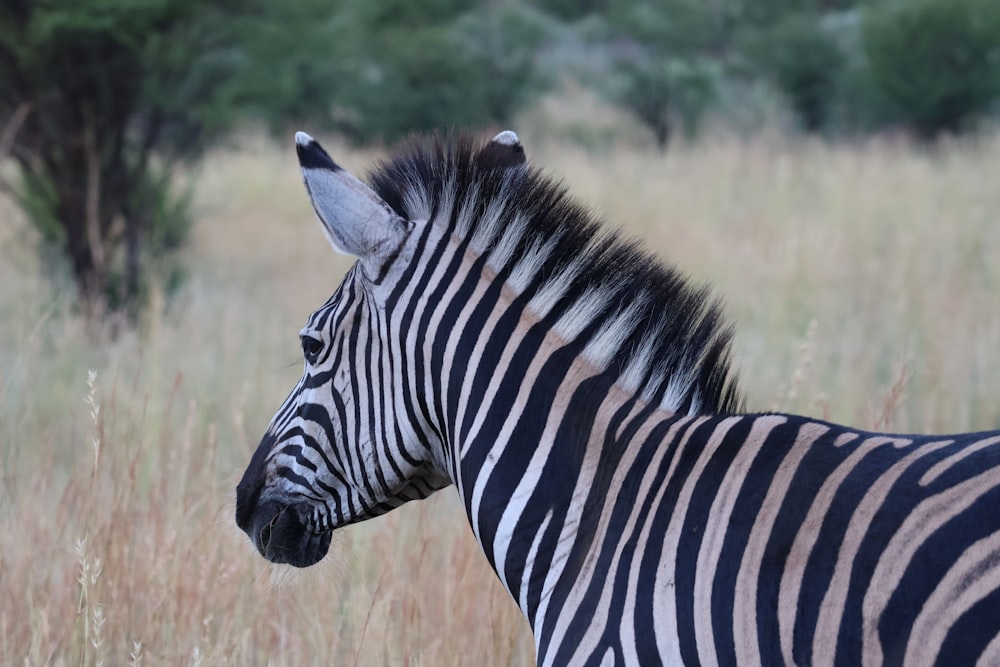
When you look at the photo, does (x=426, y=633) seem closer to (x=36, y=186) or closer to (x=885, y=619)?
(x=885, y=619)

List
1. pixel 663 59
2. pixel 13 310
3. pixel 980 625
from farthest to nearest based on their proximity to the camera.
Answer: pixel 663 59 → pixel 13 310 → pixel 980 625

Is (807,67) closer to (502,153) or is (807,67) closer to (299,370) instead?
(299,370)

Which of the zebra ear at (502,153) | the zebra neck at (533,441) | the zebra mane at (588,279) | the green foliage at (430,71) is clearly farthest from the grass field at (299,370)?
the green foliage at (430,71)

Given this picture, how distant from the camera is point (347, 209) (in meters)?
1.96

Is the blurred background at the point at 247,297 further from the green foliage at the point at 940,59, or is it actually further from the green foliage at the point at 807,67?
the green foliage at the point at 807,67

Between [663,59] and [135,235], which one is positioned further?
[663,59]

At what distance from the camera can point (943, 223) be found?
9484mm

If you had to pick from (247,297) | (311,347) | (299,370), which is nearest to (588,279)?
(311,347)

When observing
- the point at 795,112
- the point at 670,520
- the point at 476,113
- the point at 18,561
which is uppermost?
the point at 795,112

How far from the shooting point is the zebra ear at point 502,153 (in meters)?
2.11

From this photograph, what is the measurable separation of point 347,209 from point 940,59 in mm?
21259

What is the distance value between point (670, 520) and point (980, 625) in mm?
512

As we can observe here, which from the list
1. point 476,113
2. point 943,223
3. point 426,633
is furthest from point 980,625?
point 476,113

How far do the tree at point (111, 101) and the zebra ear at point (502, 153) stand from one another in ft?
17.0
